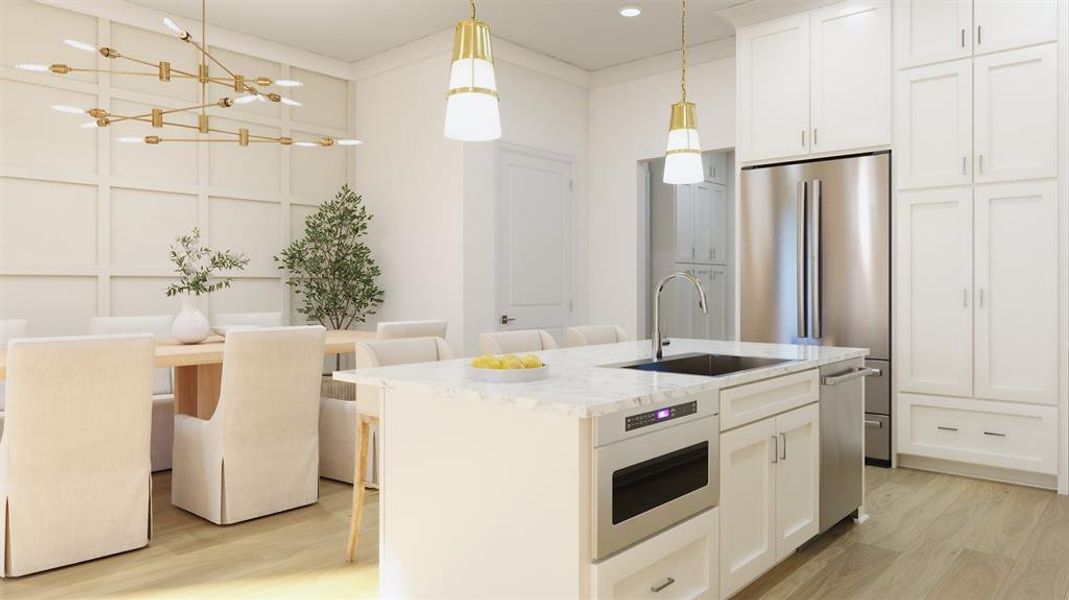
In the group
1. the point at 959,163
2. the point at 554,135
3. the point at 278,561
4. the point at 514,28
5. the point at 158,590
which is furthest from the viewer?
the point at 554,135

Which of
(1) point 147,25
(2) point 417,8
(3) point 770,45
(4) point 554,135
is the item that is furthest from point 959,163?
(1) point 147,25

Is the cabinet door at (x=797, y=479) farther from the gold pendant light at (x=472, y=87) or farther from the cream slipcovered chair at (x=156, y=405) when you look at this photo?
the cream slipcovered chair at (x=156, y=405)

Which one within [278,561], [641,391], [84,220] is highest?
[84,220]

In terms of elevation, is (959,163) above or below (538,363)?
above

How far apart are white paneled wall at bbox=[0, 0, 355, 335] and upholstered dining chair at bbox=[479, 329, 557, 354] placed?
111 inches

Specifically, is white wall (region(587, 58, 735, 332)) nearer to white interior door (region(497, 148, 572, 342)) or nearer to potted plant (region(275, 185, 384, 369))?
white interior door (region(497, 148, 572, 342))

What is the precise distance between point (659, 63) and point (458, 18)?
1.78m

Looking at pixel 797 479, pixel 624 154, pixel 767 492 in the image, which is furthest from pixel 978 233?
pixel 624 154

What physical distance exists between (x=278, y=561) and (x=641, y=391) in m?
1.78

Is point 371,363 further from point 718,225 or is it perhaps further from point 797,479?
point 718,225

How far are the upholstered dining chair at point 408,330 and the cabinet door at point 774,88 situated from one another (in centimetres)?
237

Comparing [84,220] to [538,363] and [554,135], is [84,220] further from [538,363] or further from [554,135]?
[538,363]

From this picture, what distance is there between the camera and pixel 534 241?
602 cm

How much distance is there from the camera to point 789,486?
2748 millimetres
